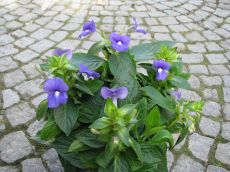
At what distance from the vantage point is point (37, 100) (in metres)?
3.12

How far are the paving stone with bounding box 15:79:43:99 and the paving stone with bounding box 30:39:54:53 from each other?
60 centimetres

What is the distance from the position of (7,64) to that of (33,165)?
1435 millimetres

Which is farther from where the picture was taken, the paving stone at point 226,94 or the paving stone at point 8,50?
the paving stone at point 8,50

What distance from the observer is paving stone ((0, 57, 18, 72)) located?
3.51 m

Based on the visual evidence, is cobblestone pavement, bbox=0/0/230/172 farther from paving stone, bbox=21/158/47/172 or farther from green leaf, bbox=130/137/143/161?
green leaf, bbox=130/137/143/161

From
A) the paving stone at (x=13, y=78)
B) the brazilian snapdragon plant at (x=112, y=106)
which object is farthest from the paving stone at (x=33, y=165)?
the paving stone at (x=13, y=78)

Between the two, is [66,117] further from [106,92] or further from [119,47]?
[119,47]

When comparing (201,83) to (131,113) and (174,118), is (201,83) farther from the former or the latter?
(131,113)

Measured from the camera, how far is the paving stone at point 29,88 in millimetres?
3188

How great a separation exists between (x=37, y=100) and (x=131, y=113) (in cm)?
173

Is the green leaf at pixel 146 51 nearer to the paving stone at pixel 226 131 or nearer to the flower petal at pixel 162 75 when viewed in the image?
the flower petal at pixel 162 75

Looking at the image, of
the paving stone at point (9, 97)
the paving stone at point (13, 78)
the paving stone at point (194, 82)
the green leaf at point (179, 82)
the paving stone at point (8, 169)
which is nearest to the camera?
the green leaf at point (179, 82)

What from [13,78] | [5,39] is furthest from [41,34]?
[13,78]

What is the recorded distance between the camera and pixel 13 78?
3.38m
